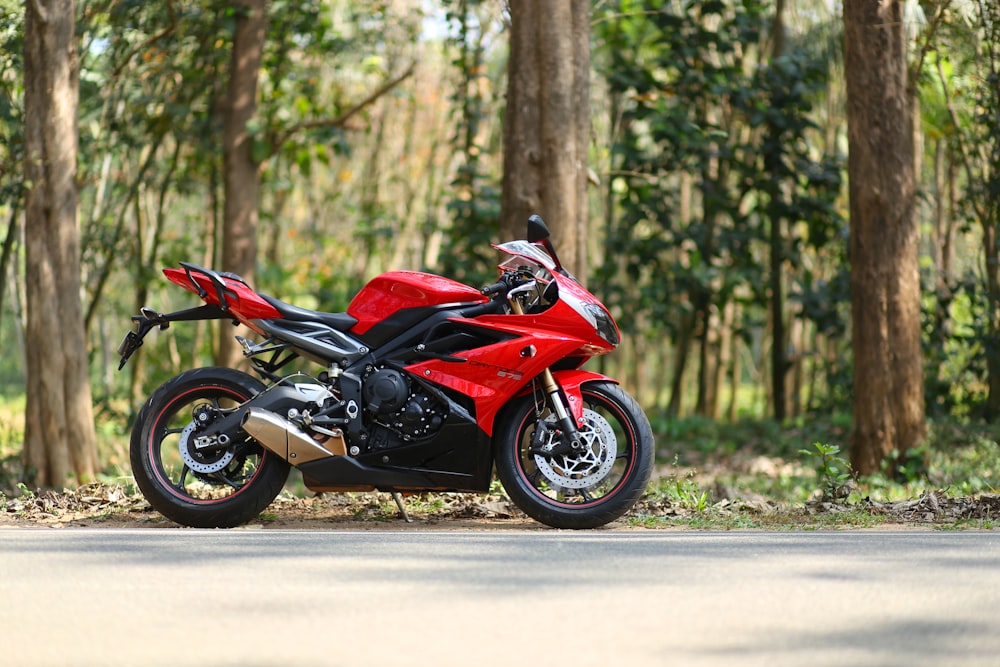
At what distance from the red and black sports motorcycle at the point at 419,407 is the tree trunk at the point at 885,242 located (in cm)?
494

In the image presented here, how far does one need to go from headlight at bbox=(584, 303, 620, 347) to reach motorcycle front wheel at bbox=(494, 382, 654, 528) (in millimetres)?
265

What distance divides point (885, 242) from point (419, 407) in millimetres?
5886

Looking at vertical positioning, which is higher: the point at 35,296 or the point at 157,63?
the point at 157,63

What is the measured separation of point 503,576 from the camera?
15.2 feet

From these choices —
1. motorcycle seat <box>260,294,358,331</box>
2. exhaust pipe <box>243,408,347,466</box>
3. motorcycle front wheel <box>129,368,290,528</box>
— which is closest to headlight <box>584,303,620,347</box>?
motorcycle seat <box>260,294,358,331</box>

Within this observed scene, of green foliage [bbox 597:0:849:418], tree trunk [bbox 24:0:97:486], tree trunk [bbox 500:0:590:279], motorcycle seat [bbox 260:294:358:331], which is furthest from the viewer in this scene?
green foliage [bbox 597:0:849:418]

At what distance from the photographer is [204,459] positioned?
675cm

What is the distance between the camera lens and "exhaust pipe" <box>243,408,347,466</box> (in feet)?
21.6

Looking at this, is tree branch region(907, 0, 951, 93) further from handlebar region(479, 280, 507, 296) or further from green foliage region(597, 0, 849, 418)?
handlebar region(479, 280, 507, 296)

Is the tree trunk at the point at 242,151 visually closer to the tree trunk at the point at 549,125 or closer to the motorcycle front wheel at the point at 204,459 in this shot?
the tree trunk at the point at 549,125

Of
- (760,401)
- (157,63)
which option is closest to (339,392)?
(157,63)

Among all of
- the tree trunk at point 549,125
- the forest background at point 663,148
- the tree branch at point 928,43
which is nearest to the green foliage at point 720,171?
the forest background at point 663,148

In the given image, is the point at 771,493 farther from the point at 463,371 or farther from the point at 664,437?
the point at 664,437

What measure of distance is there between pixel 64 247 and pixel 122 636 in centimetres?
791
